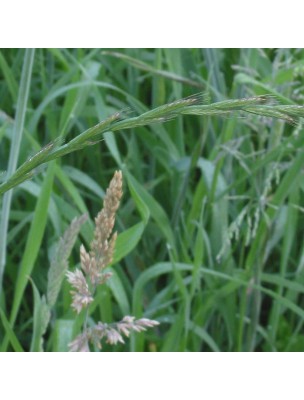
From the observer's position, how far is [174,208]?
1130mm

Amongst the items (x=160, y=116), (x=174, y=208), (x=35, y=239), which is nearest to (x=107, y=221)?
(x=160, y=116)

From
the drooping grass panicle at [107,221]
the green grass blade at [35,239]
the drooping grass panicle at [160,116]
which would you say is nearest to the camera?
the drooping grass panicle at [160,116]

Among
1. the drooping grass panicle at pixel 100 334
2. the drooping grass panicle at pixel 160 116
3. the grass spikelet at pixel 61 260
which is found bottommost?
the drooping grass panicle at pixel 100 334

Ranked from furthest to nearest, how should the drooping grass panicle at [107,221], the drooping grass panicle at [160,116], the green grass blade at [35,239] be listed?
the green grass blade at [35,239], the drooping grass panicle at [107,221], the drooping grass panicle at [160,116]

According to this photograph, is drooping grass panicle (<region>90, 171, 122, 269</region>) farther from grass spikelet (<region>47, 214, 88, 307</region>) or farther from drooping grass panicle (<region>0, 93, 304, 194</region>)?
drooping grass panicle (<region>0, 93, 304, 194</region>)

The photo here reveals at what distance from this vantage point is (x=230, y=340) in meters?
1.09

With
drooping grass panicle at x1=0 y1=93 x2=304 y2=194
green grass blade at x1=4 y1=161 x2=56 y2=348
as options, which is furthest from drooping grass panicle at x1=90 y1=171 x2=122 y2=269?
green grass blade at x1=4 y1=161 x2=56 y2=348

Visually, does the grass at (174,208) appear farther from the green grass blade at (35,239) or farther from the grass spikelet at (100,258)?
the grass spikelet at (100,258)

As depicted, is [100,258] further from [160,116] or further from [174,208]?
[174,208]

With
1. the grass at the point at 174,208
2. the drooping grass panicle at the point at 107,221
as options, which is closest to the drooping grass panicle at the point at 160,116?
the drooping grass panicle at the point at 107,221

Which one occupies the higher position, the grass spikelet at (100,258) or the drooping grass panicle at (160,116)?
the drooping grass panicle at (160,116)

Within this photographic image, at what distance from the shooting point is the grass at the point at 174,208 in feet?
3.22

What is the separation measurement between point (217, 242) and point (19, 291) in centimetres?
39
